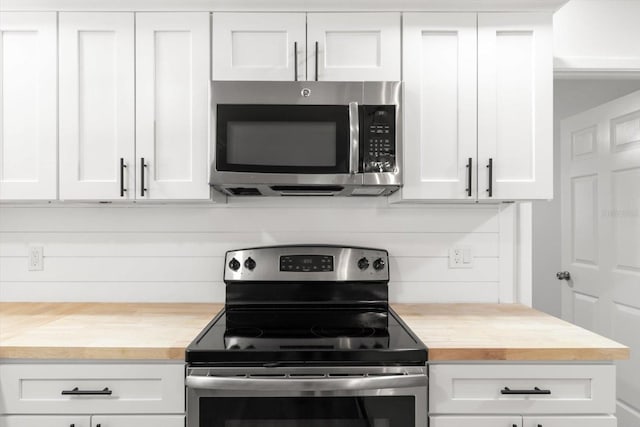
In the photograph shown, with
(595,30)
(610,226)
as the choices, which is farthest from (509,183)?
A: (610,226)

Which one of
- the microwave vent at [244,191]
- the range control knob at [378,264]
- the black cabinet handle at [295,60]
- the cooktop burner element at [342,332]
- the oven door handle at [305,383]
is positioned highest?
the black cabinet handle at [295,60]

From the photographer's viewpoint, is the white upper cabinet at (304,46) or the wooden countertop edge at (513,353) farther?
the white upper cabinet at (304,46)

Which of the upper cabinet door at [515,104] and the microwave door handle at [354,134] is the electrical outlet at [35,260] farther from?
the upper cabinet door at [515,104]

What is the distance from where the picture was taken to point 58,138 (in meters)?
1.85

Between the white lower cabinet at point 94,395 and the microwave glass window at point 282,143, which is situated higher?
the microwave glass window at point 282,143

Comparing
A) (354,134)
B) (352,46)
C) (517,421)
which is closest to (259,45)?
(352,46)

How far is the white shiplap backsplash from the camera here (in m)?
2.14

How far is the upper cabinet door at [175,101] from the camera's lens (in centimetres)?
185

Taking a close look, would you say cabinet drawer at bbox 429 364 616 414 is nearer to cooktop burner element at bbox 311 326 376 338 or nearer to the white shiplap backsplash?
cooktop burner element at bbox 311 326 376 338

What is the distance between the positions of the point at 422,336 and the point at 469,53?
1142mm

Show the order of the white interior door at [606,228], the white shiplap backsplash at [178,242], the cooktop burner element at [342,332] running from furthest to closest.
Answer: the white interior door at [606,228] < the white shiplap backsplash at [178,242] < the cooktop burner element at [342,332]

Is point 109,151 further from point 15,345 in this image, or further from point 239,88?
point 15,345

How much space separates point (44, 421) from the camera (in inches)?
57.1

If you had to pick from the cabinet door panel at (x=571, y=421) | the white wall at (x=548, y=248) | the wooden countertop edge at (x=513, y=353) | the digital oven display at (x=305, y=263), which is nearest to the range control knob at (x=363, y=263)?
the digital oven display at (x=305, y=263)
